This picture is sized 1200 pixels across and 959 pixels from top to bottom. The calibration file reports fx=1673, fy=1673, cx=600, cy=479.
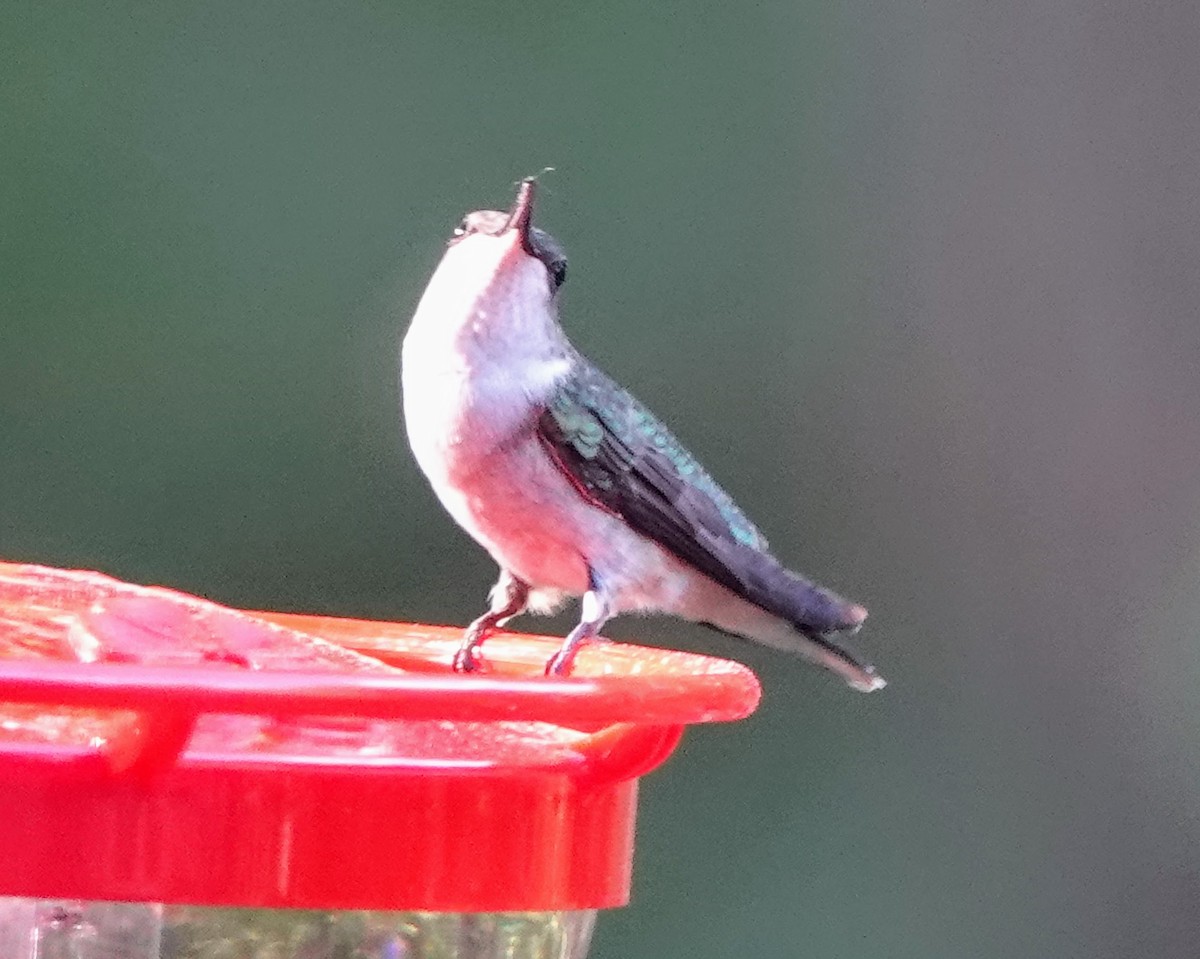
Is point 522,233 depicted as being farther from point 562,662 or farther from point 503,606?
point 562,662

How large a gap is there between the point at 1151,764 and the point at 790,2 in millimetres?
1355

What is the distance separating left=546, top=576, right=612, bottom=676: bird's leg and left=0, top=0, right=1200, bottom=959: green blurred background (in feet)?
3.81

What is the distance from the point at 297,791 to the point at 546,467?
2.02ft

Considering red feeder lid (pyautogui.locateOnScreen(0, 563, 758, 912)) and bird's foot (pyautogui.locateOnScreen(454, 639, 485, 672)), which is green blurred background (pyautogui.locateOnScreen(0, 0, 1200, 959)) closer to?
bird's foot (pyautogui.locateOnScreen(454, 639, 485, 672))

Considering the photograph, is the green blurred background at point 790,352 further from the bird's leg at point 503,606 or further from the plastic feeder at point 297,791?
the plastic feeder at point 297,791

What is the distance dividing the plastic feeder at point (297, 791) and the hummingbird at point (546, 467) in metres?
0.36

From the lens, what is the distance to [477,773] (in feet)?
2.94

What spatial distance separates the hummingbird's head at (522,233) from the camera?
58.1 inches

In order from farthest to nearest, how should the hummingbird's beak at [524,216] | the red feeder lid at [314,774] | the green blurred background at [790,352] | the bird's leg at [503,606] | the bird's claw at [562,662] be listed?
the green blurred background at [790,352]
the hummingbird's beak at [524,216]
the bird's leg at [503,606]
the bird's claw at [562,662]
the red feeder lid at [314,774]

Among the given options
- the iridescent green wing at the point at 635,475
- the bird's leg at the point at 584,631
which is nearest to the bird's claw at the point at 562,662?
the bird's leg at the point at 584,631

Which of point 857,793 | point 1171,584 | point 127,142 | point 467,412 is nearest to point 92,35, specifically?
point 127,142

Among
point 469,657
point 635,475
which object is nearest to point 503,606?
point 635,475

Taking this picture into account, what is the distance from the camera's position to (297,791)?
85cm

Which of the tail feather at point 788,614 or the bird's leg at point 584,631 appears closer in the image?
the bird's leg at point 584,631
